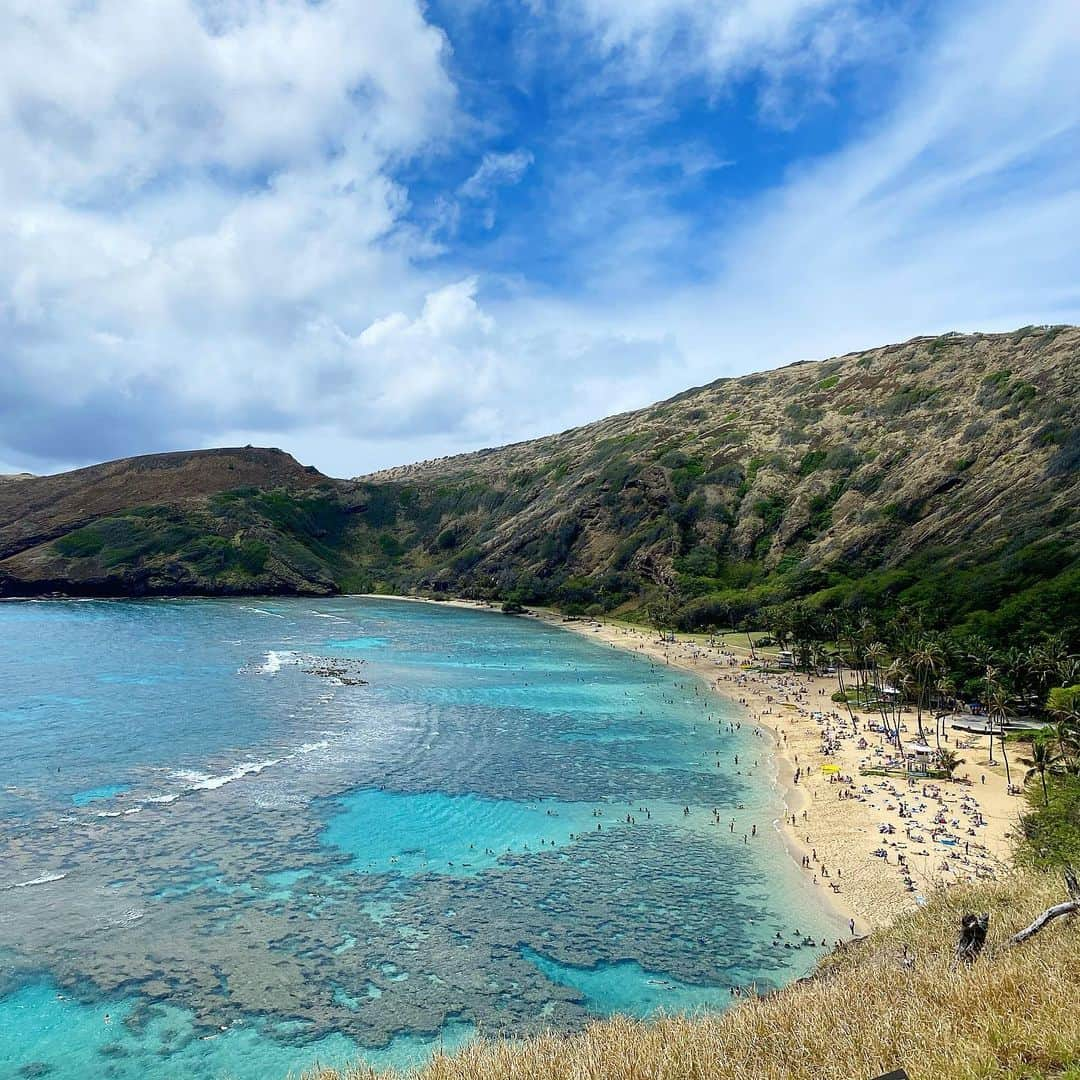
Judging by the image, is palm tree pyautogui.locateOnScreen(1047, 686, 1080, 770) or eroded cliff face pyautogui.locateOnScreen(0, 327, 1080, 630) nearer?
palm tree pyautogui.locateOnScreen(1047, 686, 1080, 770)

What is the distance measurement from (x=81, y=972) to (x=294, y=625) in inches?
4607

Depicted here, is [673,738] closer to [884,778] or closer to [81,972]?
[884,778]

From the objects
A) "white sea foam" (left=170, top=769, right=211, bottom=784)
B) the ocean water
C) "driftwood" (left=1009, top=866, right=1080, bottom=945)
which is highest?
"driftwood" (left=1009, top=866, right=1080, bottom=945)

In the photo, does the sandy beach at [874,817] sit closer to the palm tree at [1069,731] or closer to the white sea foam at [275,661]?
the palm tree at [1069,731]

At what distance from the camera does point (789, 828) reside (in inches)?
1731

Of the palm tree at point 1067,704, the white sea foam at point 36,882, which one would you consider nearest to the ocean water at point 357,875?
the white sea foam at point 36,882

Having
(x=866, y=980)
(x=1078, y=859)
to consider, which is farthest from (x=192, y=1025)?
(x=1078, y=859)

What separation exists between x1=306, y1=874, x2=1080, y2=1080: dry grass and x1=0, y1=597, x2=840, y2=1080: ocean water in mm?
7488

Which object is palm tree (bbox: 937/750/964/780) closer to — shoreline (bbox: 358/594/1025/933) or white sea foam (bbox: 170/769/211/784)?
shoreline (bbox: 358/594/1025/933)

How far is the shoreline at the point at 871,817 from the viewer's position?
35.3 metres

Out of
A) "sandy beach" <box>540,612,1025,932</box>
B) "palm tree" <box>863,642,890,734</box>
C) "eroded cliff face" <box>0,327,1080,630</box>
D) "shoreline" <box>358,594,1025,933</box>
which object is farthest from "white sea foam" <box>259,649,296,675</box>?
"eroded cliff face" <box>0,327,1080,630</box>

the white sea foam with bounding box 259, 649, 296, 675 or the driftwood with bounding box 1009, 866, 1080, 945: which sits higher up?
the driftwood with bounding box 1009, 866, 1080, 945

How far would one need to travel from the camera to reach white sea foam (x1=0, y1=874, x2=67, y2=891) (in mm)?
33656

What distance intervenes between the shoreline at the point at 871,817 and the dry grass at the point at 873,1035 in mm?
18108
